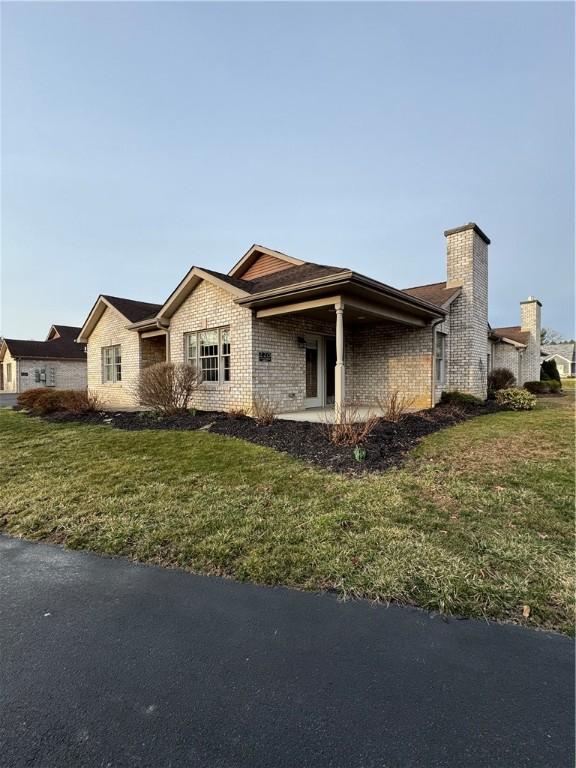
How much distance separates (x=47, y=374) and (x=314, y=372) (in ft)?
81.6

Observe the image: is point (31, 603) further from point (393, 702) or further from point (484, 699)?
point (484, 699)

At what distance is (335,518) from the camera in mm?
3906

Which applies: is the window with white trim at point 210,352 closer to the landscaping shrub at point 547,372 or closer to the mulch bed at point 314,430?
the mulch bed at point 314,430

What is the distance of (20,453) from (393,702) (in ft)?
25.6

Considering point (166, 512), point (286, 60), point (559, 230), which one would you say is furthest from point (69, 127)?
point (559, 230)

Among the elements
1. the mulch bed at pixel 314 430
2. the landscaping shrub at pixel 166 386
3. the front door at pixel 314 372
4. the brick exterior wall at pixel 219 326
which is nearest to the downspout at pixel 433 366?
the mulch bed at pixel 314 430

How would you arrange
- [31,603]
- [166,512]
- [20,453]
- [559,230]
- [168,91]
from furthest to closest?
[559,230] < [168,91] < [20,453] < [166,512] < [31,603]

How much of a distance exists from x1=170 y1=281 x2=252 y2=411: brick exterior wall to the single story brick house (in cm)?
3

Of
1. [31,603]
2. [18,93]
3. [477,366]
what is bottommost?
[31,603]

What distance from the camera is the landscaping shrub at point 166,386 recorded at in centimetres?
1092

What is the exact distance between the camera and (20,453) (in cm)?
718

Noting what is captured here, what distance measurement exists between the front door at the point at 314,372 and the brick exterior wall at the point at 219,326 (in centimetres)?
256

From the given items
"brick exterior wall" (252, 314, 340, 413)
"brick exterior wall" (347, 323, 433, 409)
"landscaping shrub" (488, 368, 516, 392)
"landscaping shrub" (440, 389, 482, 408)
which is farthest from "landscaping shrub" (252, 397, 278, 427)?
"landscaping shrub" (488, 368, 516, 392)

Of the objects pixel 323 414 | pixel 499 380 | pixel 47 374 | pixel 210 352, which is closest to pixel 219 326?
pixel 210 352
